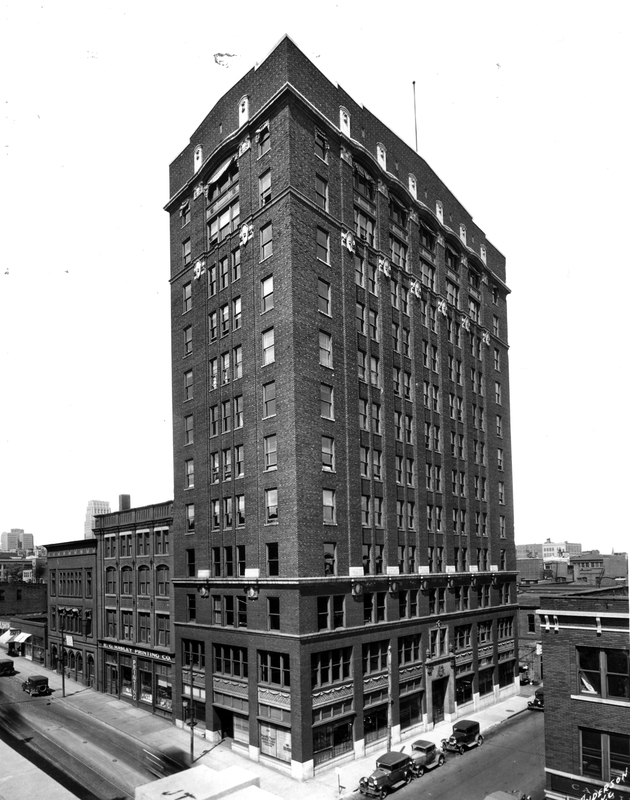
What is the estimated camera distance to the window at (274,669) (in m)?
39.3

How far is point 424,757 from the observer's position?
131ft

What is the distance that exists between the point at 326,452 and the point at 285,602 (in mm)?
10102

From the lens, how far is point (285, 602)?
39906mm

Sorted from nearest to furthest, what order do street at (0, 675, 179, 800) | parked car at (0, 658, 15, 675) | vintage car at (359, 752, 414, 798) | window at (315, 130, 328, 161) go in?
1. vintage car at (359, 752, 414, 798)
2. street at (0, 675, 179, 800)
3. window at (315, 130, 328, 161)
4. parked car at (0, 658, 15, 675)

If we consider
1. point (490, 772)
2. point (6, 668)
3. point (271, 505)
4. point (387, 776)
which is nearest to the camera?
point (387, 776)

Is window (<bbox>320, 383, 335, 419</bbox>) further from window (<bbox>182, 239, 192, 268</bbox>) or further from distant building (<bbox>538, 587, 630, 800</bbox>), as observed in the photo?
distant building (<bbox>538, 587, 630, 800</bbox>)

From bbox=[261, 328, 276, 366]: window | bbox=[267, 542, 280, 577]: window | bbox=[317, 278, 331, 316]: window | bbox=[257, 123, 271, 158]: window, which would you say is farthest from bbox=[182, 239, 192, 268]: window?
bbox=[267, 542, 280, 577]: window

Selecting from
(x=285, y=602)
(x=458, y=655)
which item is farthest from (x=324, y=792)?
(x=458, y=655)

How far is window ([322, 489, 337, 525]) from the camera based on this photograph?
4278cm

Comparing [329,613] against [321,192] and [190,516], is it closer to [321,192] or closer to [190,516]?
[190,516]

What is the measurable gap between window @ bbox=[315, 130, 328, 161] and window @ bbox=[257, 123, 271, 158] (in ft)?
11.5

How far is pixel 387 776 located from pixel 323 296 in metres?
30.0

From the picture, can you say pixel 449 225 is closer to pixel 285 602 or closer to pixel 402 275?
pixel 402 275

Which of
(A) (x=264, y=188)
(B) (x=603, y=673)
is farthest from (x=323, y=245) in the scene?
(B) (x=603, y=673)
